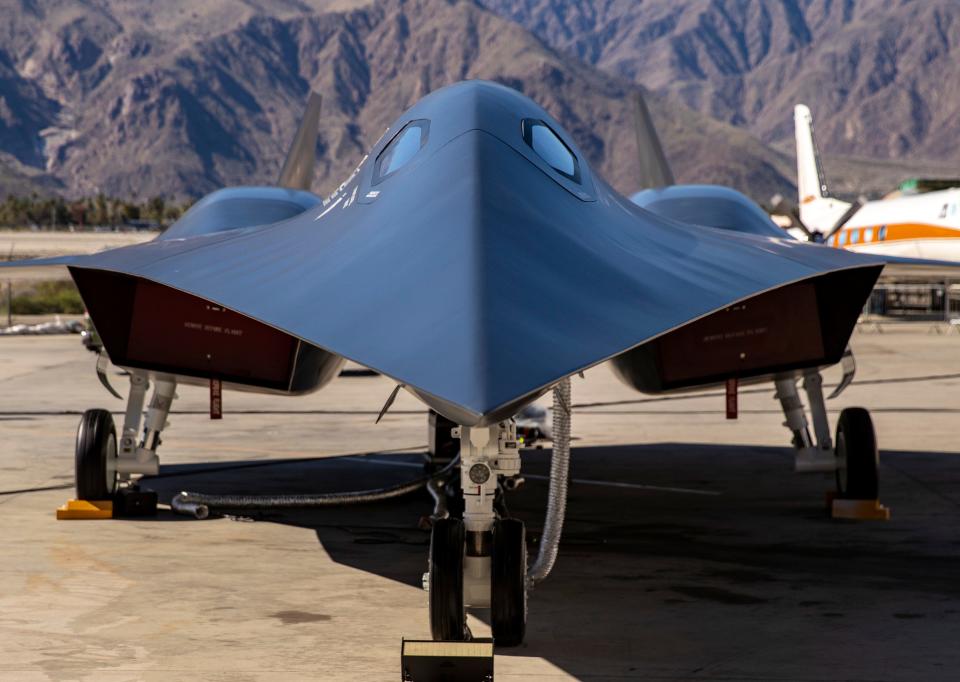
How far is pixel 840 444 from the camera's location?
11.7 m

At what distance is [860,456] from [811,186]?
45147mm

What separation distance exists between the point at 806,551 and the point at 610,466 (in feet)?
16.8

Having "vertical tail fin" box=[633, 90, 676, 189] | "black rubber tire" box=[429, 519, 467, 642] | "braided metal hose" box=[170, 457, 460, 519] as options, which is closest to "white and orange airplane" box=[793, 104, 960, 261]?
"vertical tail fin" box=[633, 90, 676, 189]

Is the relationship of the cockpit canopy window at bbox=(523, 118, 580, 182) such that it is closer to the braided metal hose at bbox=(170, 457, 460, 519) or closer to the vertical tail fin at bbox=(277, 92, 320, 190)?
the braided metal hose at bbox=(170, 457, 460, 519)

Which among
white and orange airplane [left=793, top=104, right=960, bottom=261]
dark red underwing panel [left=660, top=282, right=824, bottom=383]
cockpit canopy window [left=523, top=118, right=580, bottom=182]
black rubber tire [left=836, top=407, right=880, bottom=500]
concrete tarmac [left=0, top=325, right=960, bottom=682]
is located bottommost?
concrete tarmac [left=0, top=325, right=960, bottom=682]

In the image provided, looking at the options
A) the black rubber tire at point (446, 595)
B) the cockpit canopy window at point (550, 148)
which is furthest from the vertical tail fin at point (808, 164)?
the black rubber tire at point (446, 595)

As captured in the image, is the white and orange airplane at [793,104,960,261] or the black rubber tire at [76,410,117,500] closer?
the black rubber tire at [76,410,117,500]

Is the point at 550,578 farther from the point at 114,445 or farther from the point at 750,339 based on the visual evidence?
the point at 114,445

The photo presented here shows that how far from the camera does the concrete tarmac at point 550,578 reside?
7145 millimetres

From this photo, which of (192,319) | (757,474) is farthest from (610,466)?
(192,319)

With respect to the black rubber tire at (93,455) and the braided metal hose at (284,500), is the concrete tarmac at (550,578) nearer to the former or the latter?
the braided metal hose at (284,500)

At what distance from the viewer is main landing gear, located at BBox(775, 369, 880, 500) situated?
11344mm

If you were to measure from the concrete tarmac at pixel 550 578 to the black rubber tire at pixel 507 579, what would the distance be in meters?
0.26

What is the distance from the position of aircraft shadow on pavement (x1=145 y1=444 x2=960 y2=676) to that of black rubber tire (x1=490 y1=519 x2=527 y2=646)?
44cm
